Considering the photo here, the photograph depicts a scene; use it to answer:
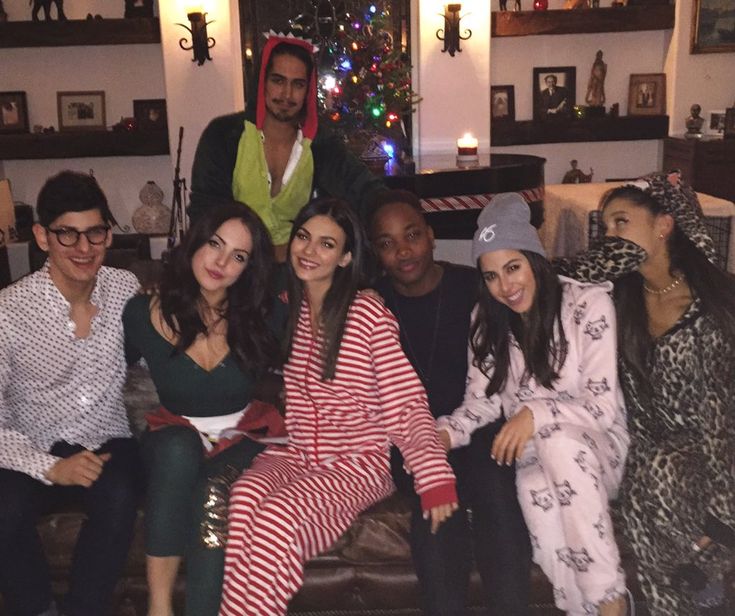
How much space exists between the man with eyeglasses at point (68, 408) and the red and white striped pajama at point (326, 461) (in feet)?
1.22

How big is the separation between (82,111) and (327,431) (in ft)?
16.6

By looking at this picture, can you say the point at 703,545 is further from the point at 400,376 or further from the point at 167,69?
the point at 167,69

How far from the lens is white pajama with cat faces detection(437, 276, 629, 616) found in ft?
6.42

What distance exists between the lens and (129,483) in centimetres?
213

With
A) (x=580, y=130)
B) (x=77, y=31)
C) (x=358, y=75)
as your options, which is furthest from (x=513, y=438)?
(x=77, y=31)

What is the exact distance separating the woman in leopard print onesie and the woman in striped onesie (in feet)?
1.74

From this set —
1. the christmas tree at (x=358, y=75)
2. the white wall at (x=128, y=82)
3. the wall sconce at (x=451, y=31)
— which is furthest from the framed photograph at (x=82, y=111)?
the wall sconce at (x=451, y=31)

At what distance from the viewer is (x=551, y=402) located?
2.12m

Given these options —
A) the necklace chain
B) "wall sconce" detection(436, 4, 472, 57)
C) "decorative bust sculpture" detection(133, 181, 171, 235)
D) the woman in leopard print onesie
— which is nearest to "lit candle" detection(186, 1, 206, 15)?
"decorative bust sculpture" detection(133, 181, 171, 235)

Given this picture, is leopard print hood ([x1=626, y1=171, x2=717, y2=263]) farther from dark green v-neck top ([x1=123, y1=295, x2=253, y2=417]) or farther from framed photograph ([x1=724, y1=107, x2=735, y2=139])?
framed photograph ([x1=724, y1=107, x2=735, y2=139])

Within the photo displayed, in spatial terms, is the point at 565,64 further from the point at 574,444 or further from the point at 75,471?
the point at 75,471

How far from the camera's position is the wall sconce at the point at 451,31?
6121 mm

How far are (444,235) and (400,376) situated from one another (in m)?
2.83

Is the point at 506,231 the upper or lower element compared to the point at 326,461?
upper
